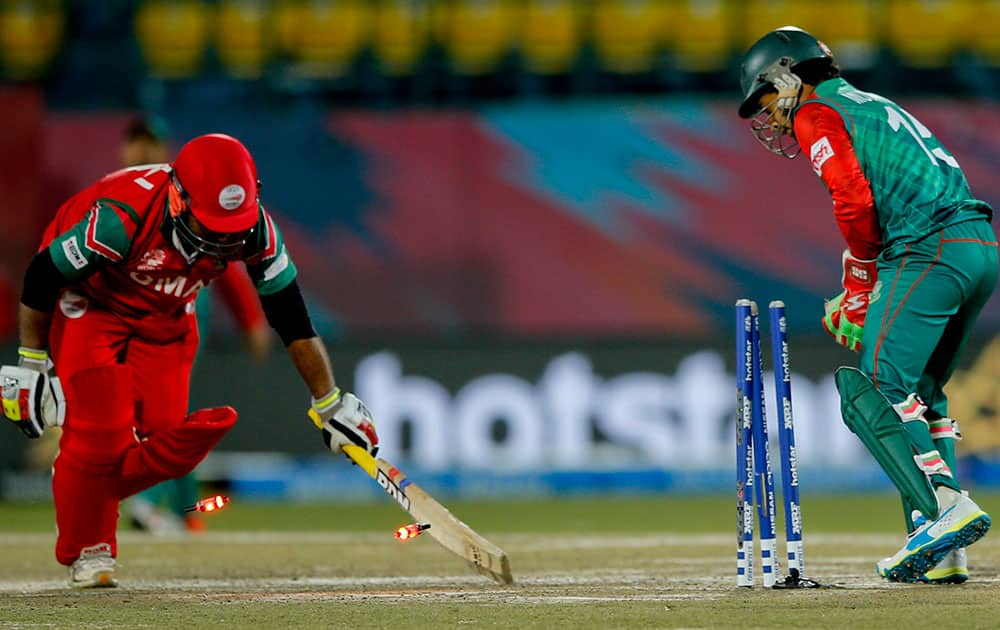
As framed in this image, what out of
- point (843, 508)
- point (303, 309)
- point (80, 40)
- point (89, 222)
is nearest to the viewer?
point (89, 222)

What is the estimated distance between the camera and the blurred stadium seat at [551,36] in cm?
1395

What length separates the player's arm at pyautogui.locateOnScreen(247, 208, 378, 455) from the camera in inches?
238

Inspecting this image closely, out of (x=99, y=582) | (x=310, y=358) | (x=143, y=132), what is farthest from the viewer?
(x=143, y=132)

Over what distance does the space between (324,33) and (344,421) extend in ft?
28.2

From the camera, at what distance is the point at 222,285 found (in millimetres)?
8953

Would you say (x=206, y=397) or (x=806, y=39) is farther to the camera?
(x=206, y=397)

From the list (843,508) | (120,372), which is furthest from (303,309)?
(843,508)

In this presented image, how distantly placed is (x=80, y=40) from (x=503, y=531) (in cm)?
650

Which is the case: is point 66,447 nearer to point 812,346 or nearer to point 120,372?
point 120,372

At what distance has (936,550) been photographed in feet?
17.1

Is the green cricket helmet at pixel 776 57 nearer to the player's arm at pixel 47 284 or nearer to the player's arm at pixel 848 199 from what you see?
the player's arm at pixel 848 199

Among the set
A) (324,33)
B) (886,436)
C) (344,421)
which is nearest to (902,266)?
(886,436)

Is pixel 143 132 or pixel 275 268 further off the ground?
pixel 143 132

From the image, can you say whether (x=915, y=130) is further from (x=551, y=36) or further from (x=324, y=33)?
(x=324, y=33)
